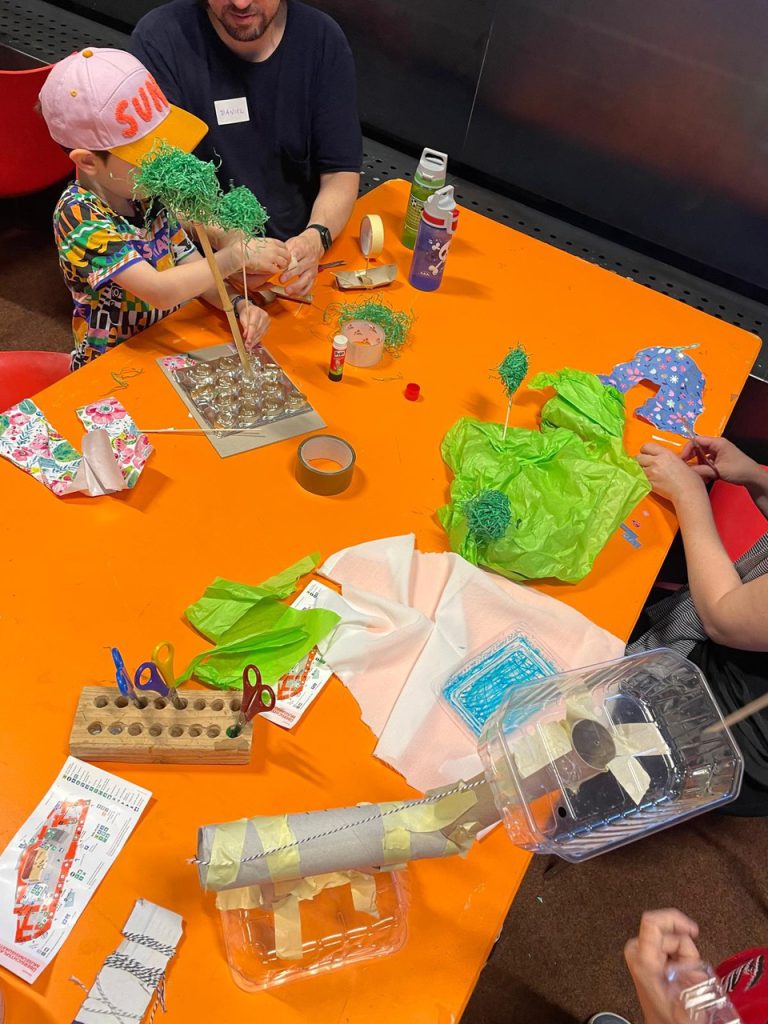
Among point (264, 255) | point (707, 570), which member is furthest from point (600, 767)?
point (264, 255)

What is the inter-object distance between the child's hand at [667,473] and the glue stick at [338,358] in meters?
0.70

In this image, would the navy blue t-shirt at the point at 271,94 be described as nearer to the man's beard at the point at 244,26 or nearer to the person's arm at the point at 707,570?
the man's beard at the point at 244,26

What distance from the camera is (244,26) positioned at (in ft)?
5.68

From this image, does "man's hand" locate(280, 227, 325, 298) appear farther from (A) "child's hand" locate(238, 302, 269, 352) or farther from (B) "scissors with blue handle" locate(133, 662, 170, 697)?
(B) "scissors with blue handle" locate(133, 662, 170, 697)

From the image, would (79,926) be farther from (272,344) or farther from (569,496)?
(272,344)

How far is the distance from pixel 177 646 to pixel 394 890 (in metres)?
0.49

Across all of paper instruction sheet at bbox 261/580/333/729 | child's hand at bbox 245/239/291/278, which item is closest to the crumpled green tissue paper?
paper instruction sheet at bbox 261/580/333/729

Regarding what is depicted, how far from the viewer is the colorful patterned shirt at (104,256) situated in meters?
1.49

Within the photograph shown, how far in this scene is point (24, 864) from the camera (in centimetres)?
93

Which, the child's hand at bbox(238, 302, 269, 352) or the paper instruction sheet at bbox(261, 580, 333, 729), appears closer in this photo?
the paper instruction sheet at bbox(261, 580, 333, 729)

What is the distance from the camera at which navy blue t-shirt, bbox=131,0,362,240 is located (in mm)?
1768

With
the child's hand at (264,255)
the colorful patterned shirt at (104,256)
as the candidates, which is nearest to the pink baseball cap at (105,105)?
the colorful patterned shirt at (104,256)

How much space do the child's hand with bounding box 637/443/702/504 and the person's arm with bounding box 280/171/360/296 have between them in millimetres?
904

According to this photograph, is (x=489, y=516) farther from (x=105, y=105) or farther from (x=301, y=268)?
(x=105, y=105)
